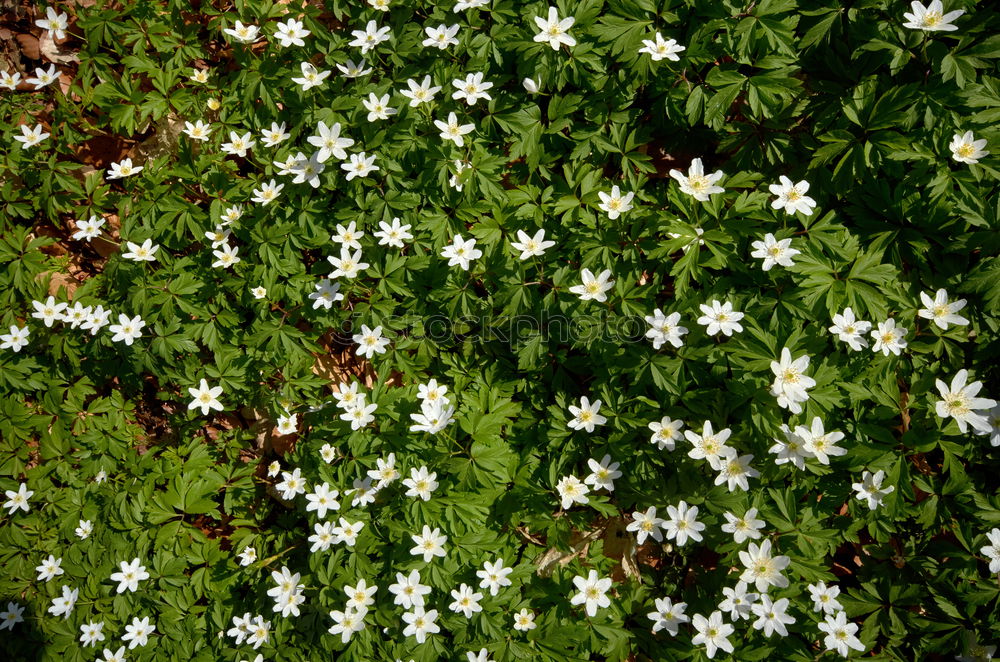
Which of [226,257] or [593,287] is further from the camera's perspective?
[226,257]

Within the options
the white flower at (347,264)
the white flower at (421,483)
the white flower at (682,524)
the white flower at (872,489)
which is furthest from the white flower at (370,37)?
the white flower at (872,489)

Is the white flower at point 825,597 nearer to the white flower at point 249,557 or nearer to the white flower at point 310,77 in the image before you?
the white flower at point 249,557

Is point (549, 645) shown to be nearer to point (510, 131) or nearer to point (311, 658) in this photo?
point (311, 658)

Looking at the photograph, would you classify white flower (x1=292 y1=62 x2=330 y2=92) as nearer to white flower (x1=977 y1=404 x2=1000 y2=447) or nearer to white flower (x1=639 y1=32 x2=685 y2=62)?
white flower (x1=639 y1=32 x2=685 y2=62)

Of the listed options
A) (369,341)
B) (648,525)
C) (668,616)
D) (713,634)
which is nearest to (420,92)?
(369,341)

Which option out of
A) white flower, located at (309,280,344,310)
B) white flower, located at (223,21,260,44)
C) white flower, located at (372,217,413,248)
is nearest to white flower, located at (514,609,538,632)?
white flower, located at (309,280,344,310)

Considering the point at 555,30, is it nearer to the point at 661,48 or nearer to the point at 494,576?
the point at 661,48
